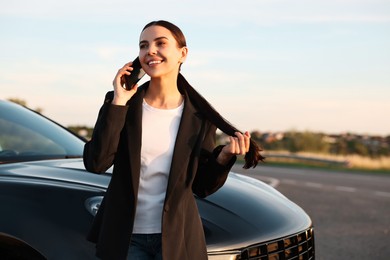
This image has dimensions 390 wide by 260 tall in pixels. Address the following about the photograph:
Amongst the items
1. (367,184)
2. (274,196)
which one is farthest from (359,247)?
(367,184)

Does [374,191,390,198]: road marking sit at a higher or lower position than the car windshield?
lower

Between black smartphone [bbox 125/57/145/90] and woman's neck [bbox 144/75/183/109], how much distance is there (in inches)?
2.3

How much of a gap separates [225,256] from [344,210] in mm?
6992

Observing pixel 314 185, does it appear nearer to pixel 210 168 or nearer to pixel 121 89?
pixel 210 168

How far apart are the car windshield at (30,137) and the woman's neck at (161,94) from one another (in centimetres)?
172

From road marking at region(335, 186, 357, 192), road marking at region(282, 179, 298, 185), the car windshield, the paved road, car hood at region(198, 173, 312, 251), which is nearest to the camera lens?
car hood at region(198, 173, 312, 251)

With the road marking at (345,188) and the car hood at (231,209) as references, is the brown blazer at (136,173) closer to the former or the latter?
the car hood at (231,209)

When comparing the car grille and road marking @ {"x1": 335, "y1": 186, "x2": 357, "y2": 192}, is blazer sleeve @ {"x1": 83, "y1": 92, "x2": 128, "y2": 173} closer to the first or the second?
the car grille

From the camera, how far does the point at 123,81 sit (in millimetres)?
2531

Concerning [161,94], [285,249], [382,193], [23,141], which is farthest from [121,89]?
[382,193]

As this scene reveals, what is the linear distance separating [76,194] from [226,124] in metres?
0.91

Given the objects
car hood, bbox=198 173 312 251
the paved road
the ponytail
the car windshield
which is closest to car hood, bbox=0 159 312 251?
car hood, bbox=198 173 312 251

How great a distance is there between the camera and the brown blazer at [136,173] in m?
2.44

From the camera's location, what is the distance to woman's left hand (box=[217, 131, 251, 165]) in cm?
241
